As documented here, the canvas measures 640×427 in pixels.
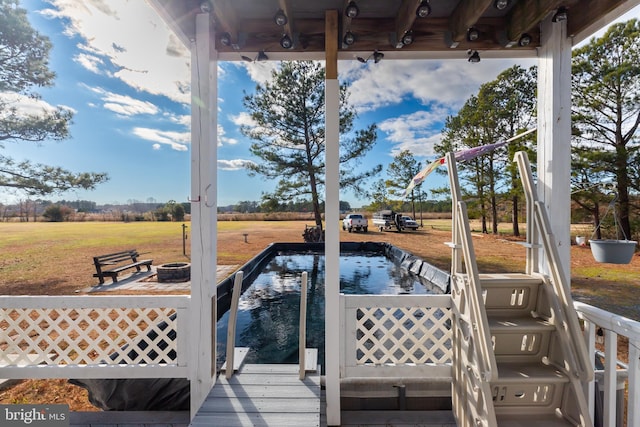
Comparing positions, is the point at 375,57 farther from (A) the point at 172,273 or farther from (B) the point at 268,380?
(A) the point at 172,273

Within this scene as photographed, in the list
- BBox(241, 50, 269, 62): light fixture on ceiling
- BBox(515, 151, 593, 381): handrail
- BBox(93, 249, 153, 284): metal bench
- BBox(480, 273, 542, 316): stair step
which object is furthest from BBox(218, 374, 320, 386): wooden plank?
BBox(93, 249, 153, 284): metal bench

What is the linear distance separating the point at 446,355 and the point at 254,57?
2792 millimetres

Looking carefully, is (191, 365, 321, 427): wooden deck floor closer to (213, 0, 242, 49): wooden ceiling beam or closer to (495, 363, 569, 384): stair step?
(495, 363, 569, 384): stair step

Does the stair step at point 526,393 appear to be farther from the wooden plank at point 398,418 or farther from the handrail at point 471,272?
the wooden plank at point 398,418

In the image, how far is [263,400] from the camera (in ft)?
5.63

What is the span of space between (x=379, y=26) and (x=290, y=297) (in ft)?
16.3

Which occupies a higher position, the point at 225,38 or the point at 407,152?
the point at 407,152

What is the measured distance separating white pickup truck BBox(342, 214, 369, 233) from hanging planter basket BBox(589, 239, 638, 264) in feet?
45.4

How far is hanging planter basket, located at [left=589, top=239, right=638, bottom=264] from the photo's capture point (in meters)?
2.01

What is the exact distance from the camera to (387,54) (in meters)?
2.08

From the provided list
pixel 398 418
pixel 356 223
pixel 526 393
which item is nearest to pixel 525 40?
pixel 526 393

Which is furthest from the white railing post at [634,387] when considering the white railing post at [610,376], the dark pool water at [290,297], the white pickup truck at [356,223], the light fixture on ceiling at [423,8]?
the white pickup truck at [356,223]

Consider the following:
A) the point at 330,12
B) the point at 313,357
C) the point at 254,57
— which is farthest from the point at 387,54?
the point at 313,357

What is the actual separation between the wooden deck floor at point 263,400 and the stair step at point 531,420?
1.05 m
